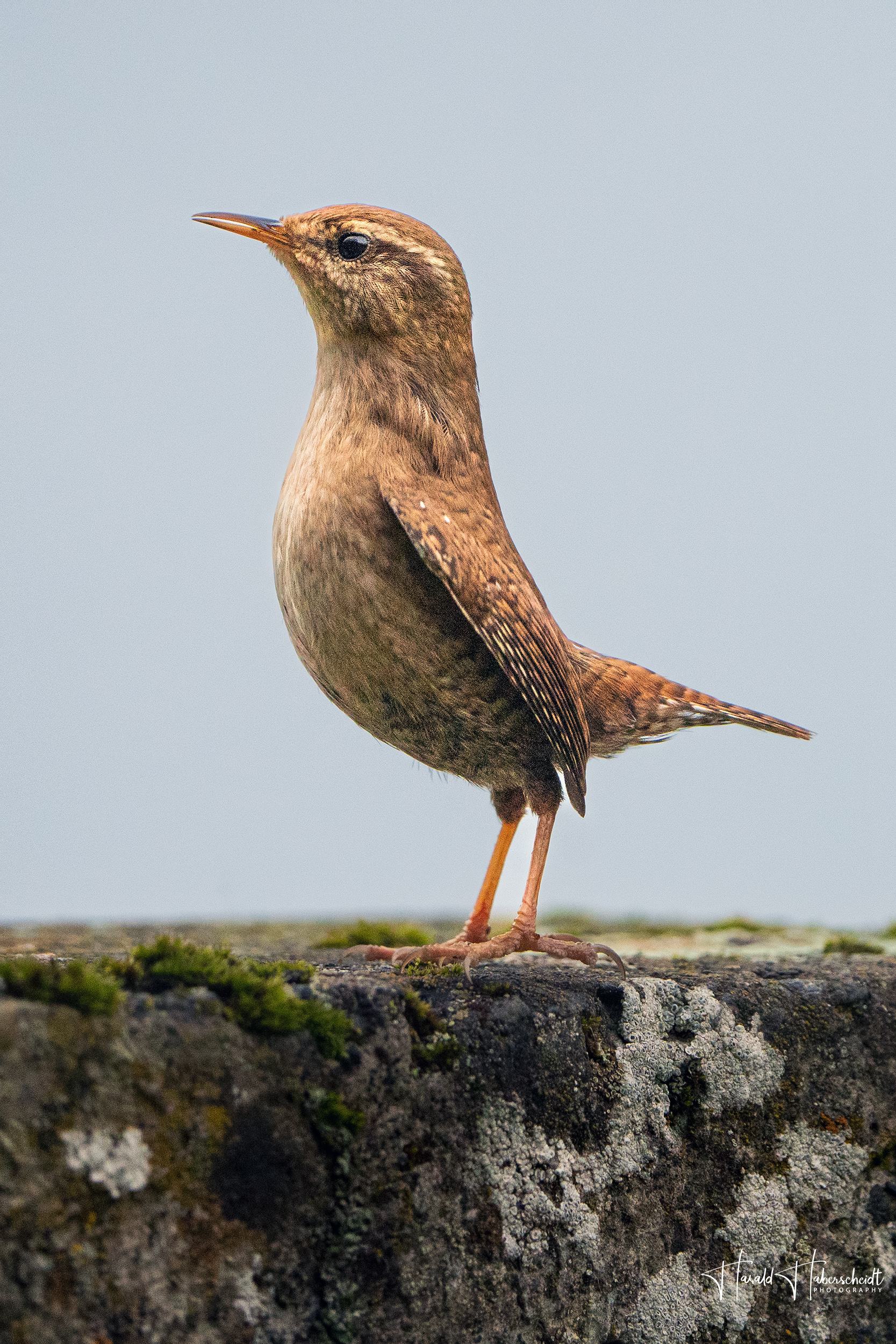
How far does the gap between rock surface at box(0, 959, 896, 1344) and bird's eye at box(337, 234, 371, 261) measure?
264cm


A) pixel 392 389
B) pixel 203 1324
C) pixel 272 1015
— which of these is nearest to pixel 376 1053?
pixel 272 1015

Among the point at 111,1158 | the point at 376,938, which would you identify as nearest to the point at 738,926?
the point at 376,938

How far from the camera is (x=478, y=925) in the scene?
4.46 m

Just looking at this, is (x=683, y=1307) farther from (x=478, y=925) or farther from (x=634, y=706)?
(x=634, y=706)

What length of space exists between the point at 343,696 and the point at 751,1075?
1994 millimetres

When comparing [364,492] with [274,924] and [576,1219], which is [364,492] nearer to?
[576,1219]

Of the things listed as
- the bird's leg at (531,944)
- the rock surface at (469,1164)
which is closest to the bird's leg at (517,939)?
the bird's leg at (531,944)

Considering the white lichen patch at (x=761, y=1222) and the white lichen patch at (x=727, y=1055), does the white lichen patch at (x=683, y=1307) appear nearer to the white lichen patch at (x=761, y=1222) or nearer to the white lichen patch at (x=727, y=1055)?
the white lichen patch at (x=761, y=1222)

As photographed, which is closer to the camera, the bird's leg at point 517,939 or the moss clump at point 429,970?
the moss clump at point 429,970

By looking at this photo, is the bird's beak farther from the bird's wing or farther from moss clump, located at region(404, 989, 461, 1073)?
moss clump, located at region(404, 989, 461, 1073)

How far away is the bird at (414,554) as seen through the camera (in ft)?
12.4

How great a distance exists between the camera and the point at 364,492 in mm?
3822

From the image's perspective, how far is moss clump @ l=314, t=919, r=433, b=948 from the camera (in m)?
5.29

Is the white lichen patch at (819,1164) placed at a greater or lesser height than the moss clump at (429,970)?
lesser
